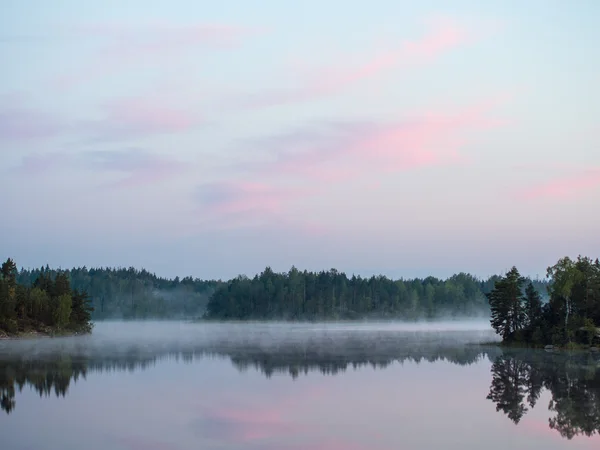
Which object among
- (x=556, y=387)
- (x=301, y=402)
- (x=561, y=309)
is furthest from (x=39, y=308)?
(x=556, y=387)

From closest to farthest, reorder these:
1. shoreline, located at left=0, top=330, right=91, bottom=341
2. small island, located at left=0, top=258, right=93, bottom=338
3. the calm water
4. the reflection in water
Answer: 1. the calm water
2. the reflection in water
3. shoreline, located at left=0, top=330, right=91, bottom=341
4. small island, located at left=0, top=258, right=93, bottom=338

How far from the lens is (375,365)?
62656mm

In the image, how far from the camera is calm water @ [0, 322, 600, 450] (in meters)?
30.8

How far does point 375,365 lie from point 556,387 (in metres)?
18.6

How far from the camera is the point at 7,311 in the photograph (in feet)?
355

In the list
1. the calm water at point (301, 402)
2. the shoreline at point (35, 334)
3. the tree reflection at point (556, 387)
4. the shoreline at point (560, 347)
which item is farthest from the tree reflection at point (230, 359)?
the shoreline at point (35, 334)

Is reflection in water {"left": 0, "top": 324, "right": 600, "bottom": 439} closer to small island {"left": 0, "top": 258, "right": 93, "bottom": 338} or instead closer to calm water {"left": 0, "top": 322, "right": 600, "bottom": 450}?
calm water {"left": 0, "top": 322, "right": 600, "bottom": 450}

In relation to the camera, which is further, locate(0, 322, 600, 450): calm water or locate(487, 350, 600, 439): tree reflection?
locate(487, 350, 600, 439): tree reflection

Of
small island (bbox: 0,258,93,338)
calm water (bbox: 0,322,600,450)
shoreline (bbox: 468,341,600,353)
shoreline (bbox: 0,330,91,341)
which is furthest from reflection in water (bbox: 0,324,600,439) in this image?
small island (bbox: 0,258,93,338)

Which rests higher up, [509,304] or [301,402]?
[509,304]

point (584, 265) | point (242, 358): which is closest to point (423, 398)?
point (242, 358)

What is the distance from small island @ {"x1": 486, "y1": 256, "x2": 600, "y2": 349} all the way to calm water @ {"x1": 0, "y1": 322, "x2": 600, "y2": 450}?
287 inches

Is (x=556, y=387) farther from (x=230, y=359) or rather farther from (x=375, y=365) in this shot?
(x=230, y=359)

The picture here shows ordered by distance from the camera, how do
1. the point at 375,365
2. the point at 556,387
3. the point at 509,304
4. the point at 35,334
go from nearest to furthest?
the point at 556,387 < the point at 375,365 < the point at 509,304 < the point at 35,334
